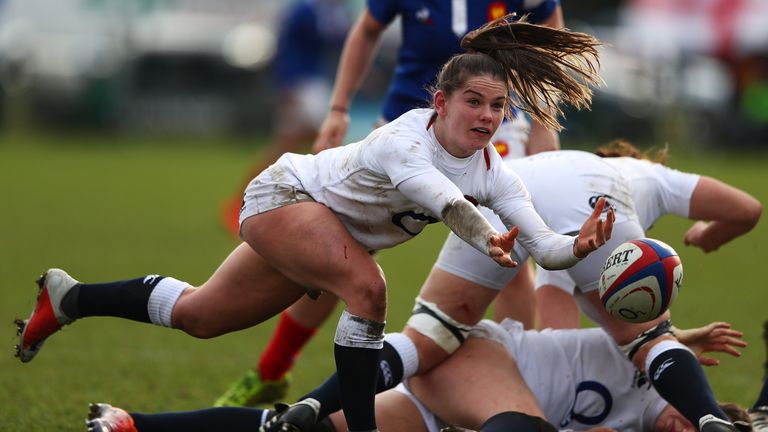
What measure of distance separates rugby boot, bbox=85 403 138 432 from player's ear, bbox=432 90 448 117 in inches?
59.6

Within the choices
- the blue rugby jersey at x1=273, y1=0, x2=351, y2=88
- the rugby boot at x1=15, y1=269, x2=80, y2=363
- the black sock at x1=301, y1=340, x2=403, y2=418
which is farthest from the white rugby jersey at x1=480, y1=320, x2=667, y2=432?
the blue rugby jersey at x1=273, y1=0, x2=351, y2=88

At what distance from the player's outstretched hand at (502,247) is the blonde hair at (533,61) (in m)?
0.62

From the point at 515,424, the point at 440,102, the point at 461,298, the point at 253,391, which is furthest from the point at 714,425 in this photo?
the point at 253,391

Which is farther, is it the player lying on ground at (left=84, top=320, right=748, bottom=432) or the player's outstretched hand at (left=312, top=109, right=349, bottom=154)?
the player's outstretched hand at (left=312, top=109, right=349, bottom=154)

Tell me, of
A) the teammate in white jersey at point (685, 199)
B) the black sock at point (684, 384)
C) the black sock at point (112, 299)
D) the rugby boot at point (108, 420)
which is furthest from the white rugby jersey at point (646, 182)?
the rugby boot at point (108, 420)

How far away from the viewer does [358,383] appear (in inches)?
152

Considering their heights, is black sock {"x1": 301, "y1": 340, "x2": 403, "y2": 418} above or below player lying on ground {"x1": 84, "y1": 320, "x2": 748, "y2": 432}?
above

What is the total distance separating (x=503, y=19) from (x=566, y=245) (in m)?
0.91

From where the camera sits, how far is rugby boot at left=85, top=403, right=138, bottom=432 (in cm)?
389

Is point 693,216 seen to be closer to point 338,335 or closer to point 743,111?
point 338,335

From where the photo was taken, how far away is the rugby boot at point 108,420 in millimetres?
3893

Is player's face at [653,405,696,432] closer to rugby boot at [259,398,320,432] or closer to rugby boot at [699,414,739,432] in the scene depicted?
rugby boot at [699,414,739,432]

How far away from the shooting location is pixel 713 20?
22.5 meters

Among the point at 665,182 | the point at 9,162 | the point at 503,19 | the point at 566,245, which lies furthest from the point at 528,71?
the point at 9,162
